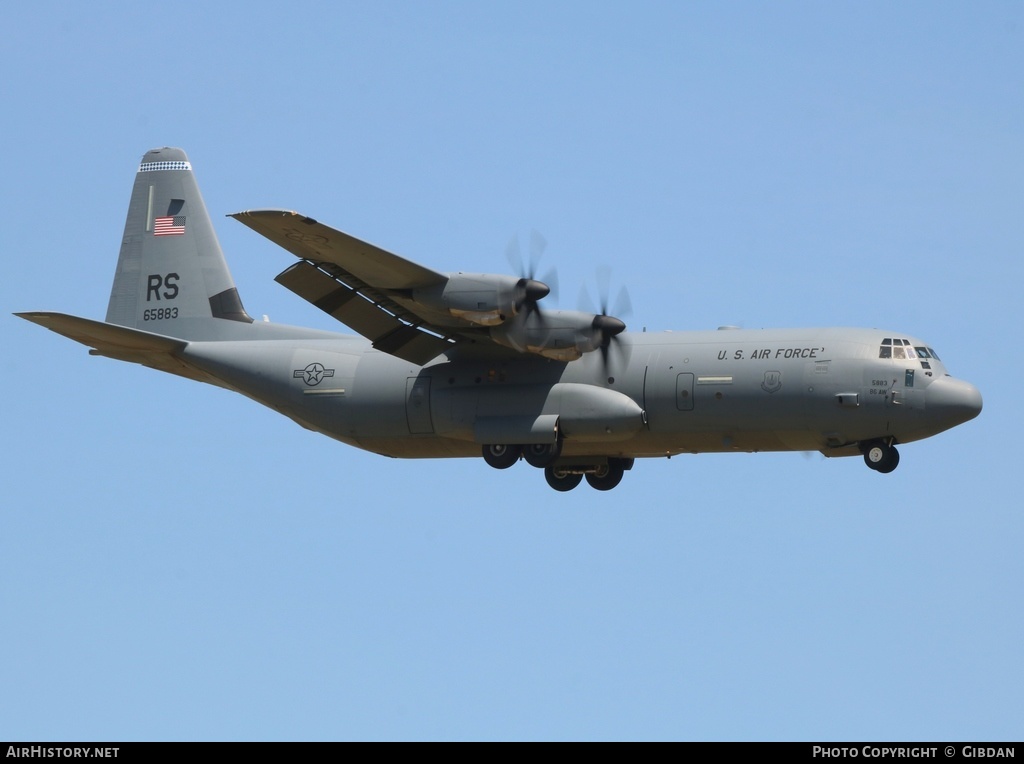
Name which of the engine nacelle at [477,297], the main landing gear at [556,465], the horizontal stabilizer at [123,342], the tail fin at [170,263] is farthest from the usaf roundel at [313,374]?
the engine nacelle at [477,297]

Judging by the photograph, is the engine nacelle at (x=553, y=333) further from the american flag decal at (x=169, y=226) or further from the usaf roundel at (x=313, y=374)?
the american flag decal at (x=169, y=226)

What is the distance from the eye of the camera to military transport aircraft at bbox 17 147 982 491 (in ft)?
90.9

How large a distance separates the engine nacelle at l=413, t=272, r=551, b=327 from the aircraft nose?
7.26 m

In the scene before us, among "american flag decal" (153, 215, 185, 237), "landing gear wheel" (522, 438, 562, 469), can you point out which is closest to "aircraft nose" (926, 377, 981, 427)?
"landing gear wheel" (522, 438, 562, 469)

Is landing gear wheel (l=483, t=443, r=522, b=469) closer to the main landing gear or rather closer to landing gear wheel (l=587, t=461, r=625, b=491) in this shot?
the main landing gear

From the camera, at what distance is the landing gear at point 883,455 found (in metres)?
28.1

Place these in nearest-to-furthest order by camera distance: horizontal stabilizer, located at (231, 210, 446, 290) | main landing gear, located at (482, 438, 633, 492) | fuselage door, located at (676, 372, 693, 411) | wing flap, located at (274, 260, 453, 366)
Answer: horizontal stabilizer, located at (231, 210, 446, 290) < fuselage door, located at (676, 372, 693, 411) < wing flap, located at (274, 260, 453, 366) < main landing gear, located at (482, 438, 633, 492)

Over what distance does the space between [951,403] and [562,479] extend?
775 cm

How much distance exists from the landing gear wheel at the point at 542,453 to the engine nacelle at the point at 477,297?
2.93m

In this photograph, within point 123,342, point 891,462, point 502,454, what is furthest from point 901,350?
point 123,342

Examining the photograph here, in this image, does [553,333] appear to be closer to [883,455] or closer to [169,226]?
[883,455]

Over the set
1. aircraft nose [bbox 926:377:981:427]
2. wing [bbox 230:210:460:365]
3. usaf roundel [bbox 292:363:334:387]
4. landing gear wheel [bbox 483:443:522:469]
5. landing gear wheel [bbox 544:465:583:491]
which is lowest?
landing gear wheel [bbox 544:465:583:491]

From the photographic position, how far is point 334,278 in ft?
94.7

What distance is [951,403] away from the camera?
27.5 metres
